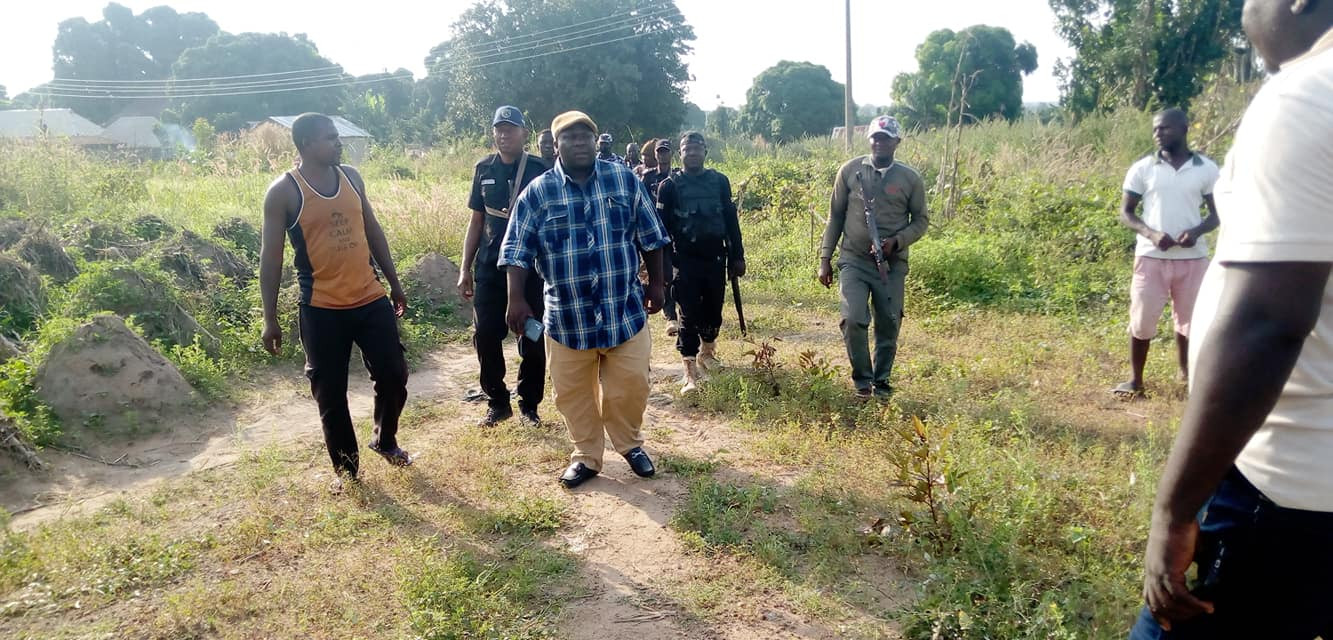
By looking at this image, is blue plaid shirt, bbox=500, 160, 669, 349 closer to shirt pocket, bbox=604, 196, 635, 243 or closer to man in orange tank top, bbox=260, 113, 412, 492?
shirt pocket, bbox=604, 196, 635, 243

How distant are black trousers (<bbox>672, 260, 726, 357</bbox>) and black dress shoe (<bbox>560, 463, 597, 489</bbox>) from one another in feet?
5.79

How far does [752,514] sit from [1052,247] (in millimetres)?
6682

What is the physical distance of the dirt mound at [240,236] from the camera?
873 centimetres

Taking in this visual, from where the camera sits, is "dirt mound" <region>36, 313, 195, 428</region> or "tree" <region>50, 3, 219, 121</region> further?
"tree" <region>50, 3, 219, 121</region>

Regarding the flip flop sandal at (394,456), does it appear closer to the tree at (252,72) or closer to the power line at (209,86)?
the tree at (252,72)

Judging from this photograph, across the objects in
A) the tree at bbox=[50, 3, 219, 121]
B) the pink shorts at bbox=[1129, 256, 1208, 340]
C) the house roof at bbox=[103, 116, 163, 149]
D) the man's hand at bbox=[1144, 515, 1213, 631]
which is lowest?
the pink shorts at bbox=[1129, 256, 1208, 340]

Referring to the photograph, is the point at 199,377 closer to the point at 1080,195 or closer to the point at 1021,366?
the point at 1021,366

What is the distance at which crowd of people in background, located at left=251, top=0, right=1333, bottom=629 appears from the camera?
1132mm

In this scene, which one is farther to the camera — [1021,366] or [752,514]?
[1021,366]

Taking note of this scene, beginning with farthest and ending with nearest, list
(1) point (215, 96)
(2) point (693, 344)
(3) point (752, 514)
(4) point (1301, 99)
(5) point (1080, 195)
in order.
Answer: (1) point (215, 96) < (5) point (1080, 195) < (2) point (693, 344) < (3) point (752, 514) < (4) point (1301, 99)

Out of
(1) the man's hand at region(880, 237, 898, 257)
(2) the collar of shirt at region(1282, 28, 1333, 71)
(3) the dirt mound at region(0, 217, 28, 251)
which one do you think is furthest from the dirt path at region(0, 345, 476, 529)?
(2) the collar of shirt at region(1282, 28, 1333, 71)

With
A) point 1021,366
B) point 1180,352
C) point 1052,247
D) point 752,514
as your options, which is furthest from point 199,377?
point 1052,247

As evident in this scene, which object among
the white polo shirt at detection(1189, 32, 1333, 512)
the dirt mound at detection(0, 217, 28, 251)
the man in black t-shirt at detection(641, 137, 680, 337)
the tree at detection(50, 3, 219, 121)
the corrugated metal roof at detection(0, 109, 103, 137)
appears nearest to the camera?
the white polo shirt at detection(1189, 32, 1333, 512)

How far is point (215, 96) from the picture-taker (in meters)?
48.2
